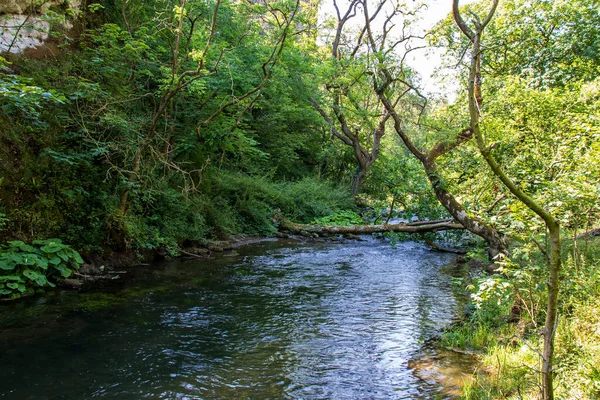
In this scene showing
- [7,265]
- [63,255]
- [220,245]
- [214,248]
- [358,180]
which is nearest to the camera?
[7,265]

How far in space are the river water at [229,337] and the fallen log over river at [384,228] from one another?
368 cm

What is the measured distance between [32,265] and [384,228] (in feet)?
35.3

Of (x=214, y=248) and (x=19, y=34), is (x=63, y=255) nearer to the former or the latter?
(x=214, y=248)

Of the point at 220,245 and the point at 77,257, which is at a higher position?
the point at 77,257

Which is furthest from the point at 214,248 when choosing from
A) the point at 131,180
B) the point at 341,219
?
the point at 341,219

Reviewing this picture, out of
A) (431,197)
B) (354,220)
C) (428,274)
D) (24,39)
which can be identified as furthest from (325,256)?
(24,39)

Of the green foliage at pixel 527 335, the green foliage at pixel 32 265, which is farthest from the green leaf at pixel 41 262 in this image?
the green foliage at pixel 527 335

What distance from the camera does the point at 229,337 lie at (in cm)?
604

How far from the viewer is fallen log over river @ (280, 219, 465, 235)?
43.6 feet

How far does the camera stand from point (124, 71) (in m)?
9.85

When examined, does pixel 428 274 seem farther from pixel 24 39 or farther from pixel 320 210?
pixel 24 39

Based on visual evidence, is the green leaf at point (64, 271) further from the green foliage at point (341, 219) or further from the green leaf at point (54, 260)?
the green foliage at point (341, 219)

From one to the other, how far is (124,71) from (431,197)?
10054mm

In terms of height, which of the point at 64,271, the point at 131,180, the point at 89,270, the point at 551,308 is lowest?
the point at 89,270
